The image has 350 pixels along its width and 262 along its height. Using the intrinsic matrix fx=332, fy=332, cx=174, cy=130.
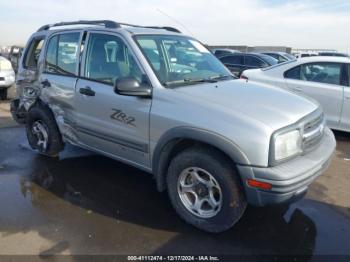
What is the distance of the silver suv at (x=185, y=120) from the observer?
2787 mm

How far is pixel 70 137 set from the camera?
15.1ft

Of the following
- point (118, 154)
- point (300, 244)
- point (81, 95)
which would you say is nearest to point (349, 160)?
point (300, 244)

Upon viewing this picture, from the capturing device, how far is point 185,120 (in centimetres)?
306

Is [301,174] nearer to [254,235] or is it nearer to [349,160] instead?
[254,235]

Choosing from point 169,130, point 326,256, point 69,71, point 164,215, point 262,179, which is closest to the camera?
point 262,179

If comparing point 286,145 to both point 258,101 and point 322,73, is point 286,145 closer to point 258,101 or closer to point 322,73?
point 258,101

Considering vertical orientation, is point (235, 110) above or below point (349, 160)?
above

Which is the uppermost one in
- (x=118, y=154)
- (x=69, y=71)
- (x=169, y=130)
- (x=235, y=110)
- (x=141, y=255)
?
(x=69, y=71)

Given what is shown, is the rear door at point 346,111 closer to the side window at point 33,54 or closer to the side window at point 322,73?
the side window at point 322,73

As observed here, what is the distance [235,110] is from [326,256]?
1503 mm

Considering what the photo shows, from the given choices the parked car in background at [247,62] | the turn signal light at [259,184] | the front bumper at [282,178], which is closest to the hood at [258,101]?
the front bumper at [282,178]

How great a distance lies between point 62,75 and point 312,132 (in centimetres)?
319

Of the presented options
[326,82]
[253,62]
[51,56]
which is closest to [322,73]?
[326,82]

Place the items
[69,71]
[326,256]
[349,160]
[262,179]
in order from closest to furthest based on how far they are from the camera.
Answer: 1. [262,179]
2. [326,256]
3. [69,71]
4. [349,160]
